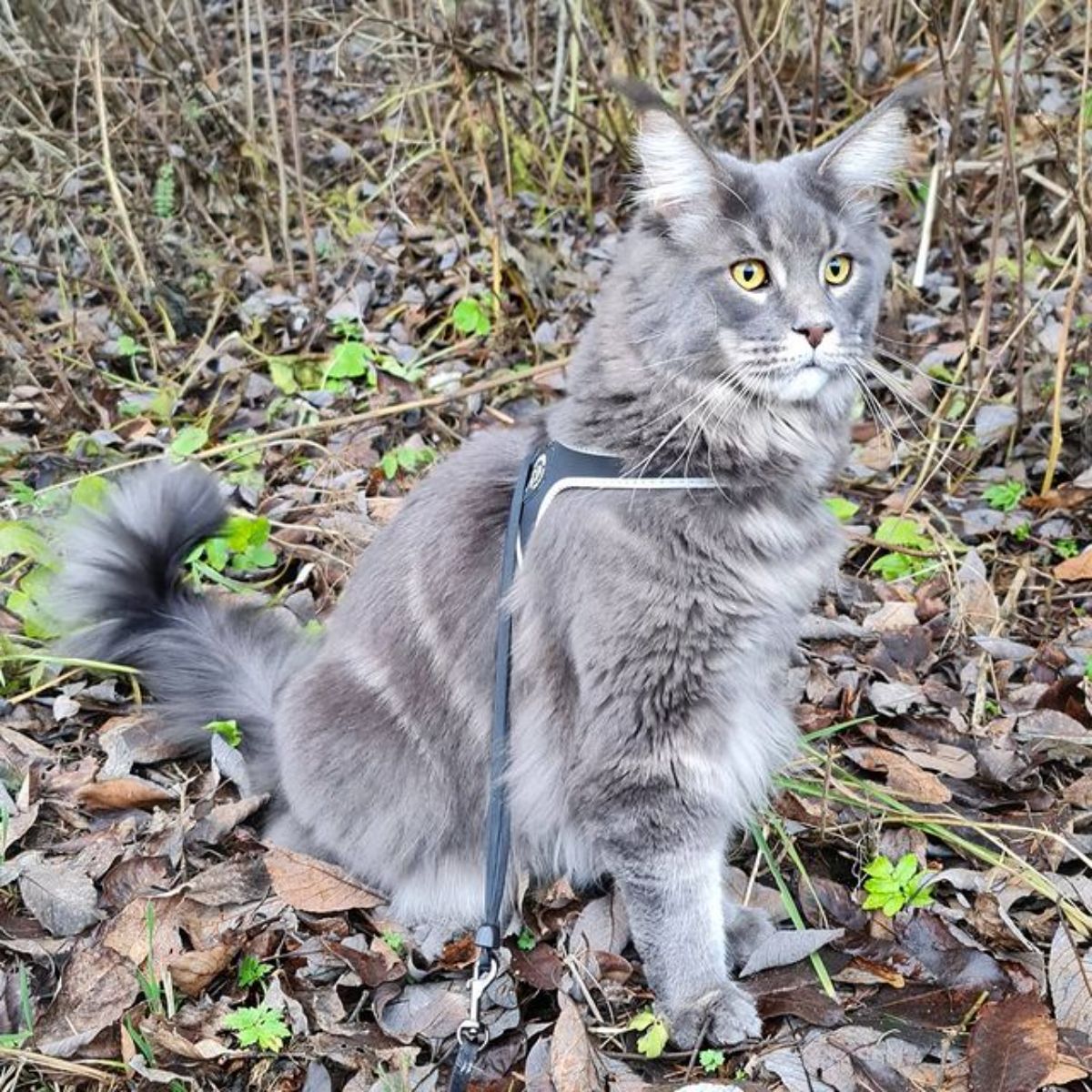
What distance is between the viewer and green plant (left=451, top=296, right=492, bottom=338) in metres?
4.84

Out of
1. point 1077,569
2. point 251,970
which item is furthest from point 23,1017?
point 1077,569

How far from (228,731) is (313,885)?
52cm

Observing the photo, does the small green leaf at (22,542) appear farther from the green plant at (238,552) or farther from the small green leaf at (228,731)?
the small green leaf at (228,731)

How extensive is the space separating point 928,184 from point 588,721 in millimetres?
3336

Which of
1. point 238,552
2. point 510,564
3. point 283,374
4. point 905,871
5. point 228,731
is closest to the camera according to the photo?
point 510,564

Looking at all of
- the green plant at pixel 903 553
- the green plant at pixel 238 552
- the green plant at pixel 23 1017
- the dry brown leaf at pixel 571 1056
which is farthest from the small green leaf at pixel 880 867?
the green plant at pixel 238 552

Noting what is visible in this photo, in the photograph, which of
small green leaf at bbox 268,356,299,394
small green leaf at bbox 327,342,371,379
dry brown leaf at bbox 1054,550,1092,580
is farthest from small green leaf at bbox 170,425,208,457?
dry brown leaf at bbox 1054,550,1092,580

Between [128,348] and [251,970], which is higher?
[128,348]

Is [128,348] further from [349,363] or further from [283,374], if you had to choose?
[349,363]

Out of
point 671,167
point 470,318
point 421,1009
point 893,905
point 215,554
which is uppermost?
point 671,167

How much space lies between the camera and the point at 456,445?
14.3 feet

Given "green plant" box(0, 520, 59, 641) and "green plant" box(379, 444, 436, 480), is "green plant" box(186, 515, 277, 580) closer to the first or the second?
"green plant" box(0, 520, 59, 641)

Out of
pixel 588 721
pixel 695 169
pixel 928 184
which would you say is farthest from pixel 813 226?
pixel 928 184

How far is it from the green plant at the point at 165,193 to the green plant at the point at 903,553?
356 cm
